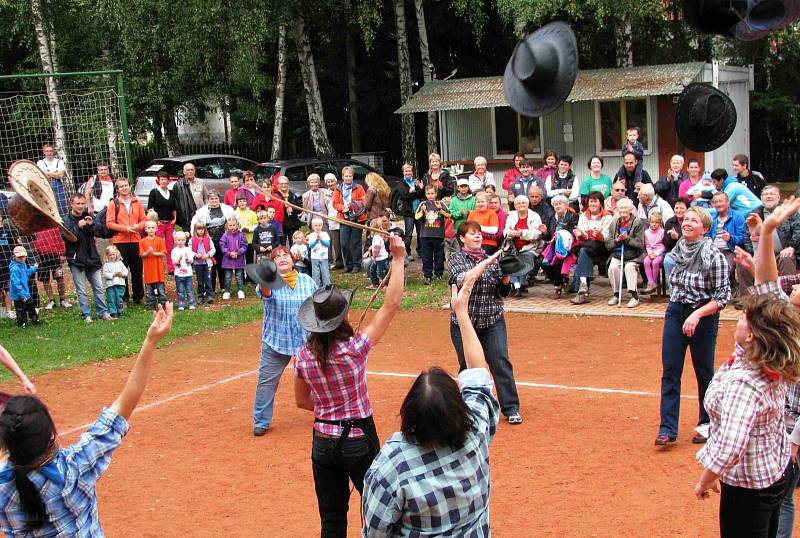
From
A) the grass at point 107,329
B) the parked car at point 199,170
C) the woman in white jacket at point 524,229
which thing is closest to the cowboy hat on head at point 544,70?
the grass at point 107,329

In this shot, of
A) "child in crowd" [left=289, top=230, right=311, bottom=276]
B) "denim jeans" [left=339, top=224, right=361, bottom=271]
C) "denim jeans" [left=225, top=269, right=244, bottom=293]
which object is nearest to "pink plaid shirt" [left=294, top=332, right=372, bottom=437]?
"child in crowd" [left=289, top=230, right=311, bottom=276]

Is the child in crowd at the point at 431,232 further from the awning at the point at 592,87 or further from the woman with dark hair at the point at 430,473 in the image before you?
the woman with dark hair at the point at 430,473

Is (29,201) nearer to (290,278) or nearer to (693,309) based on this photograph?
(290,278)

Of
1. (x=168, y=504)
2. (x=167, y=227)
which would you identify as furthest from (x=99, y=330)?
(x=168, y=504)

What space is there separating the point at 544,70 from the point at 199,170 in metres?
19.8

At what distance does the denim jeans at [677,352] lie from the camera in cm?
778

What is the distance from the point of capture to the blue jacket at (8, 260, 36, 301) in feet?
47.4

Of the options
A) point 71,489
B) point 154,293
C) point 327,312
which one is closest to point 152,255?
point 154,293

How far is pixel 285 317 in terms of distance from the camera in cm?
877

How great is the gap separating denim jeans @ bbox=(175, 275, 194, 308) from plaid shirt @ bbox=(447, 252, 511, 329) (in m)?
7.96

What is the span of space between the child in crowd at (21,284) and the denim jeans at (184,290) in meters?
2.22

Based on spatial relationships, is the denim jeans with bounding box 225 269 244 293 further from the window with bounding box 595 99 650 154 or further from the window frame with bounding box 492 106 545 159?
the window with bounding box 595 99 650 154

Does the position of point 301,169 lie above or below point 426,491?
above

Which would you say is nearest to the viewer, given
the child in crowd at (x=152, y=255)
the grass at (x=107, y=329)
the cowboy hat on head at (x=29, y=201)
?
the cowboy hat on head at (x=29, y=201)
